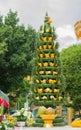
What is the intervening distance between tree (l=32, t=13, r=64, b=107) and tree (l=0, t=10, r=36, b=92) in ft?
22.8

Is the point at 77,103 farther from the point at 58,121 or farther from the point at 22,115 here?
the point at 22,115

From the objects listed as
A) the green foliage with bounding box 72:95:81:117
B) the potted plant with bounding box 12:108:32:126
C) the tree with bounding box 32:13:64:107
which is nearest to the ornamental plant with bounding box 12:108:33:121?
the potted plant with bounding box 12:108:32:126

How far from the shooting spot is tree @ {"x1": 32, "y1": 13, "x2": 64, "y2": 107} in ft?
113

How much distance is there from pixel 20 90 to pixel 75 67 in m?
10.1

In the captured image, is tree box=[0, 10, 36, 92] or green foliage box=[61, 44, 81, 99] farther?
tree box=[0, 10, 36, 92]

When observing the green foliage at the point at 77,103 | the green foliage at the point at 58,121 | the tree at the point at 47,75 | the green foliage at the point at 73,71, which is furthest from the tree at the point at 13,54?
the green foliage at the point at 58,121

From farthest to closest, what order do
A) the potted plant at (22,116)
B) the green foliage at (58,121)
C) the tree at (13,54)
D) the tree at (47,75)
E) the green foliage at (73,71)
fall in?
1. the tree at (13,54)
2. the green foliage at (73,71)
3. the tree at (47,75)
4. the green foliage at (58,121)
5. the potted plant at (22,116)

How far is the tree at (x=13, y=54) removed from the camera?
42875 mm

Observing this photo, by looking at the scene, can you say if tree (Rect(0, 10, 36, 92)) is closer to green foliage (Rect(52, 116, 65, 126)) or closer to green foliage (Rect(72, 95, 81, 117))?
green foliage (Rect(72, 95, 81, 117))

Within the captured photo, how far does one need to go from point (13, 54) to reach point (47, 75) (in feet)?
31.4

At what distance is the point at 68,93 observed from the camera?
140ft

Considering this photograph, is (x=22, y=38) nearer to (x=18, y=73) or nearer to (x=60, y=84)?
(x=18, y=73)

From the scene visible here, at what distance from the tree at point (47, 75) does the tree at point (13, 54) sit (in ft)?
22.8

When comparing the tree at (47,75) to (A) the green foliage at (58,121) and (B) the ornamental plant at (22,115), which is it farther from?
(B) the ornamental plant at (22,115)
